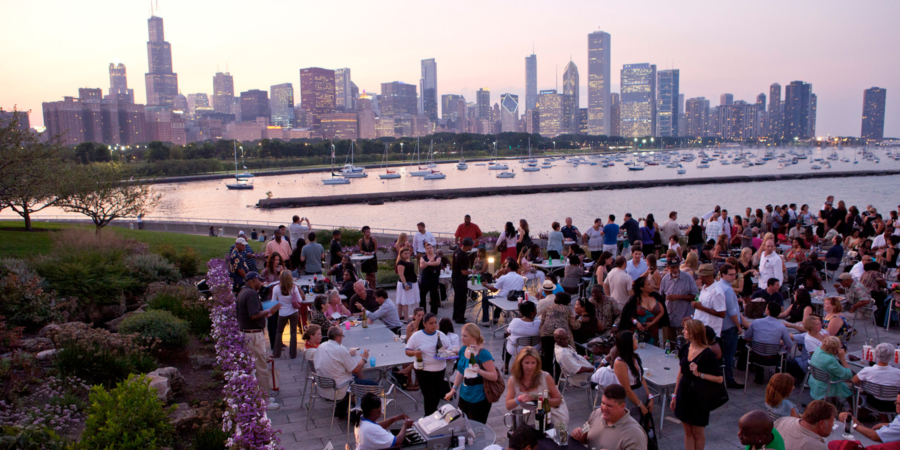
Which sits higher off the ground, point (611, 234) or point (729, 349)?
point (611, 234)

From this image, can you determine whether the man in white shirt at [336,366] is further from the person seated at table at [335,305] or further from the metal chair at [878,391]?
the metal chair at [878,391]

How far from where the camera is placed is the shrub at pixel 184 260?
13930mm

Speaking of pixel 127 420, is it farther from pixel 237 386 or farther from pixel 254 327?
pixel 254 327

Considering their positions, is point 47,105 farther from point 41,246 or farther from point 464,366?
point 464,366

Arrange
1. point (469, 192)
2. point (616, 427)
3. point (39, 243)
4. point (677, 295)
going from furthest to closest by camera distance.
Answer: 1. point (469, 192)
2. point (39, 243)
3. point (677, 295)
4. point (616, 427)

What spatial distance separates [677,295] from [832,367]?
2.09 m

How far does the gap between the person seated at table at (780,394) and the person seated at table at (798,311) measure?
3280 mm

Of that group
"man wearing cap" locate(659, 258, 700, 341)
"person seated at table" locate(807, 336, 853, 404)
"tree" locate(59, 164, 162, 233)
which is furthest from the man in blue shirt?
"tree" locate(59, 164, 162, 233)

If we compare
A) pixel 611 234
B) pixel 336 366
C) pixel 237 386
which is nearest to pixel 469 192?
pixel 611 234

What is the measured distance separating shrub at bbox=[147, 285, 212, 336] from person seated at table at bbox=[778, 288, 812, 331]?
9164mm

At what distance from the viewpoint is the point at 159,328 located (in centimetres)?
822

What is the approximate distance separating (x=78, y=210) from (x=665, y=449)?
20812 millimetres

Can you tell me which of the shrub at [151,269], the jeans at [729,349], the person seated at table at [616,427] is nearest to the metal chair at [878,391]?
the jeans at [729,349]

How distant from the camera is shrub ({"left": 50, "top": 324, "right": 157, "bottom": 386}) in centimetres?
653
